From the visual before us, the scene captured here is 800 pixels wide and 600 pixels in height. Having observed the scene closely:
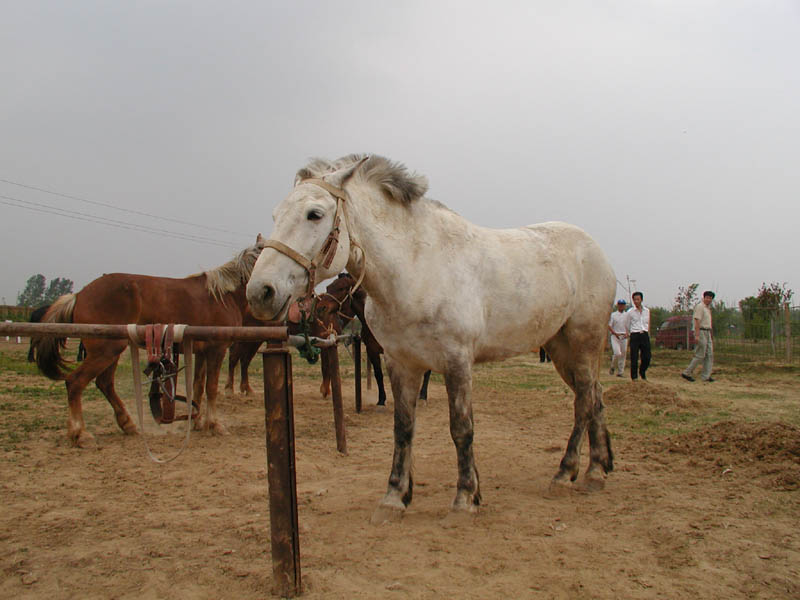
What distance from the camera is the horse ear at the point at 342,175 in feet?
10.3

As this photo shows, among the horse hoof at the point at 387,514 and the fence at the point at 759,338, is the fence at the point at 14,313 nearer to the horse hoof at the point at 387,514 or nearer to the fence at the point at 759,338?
the horse hoof at the point at 387,514

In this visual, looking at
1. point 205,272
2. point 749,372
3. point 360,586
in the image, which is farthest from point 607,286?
point 749,372

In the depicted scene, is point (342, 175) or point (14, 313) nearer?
point (342, 175)

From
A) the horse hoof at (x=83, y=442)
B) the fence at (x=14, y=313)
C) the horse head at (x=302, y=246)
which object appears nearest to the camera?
the horse head at (x=302, y=246)

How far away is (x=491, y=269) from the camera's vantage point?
3795 mm

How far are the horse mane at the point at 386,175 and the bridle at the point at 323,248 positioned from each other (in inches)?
12.1

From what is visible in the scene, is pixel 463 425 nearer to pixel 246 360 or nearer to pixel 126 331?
pixel 126 331

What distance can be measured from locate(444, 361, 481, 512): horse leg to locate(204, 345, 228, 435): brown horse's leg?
3.93m

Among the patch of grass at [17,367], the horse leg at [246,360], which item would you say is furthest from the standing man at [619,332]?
the patch of grass at [17,367]

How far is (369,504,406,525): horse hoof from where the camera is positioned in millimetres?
3514

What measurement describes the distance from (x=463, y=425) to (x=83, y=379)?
14.9ft

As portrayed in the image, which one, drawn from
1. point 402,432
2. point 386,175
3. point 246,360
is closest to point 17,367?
point 246,360

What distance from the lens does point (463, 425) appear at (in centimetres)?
349

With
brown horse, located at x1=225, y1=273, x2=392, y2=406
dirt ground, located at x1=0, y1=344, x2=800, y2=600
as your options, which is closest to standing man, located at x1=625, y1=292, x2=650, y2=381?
dirt ground, located at x1=0, y1=344, x2=800, y2=600
